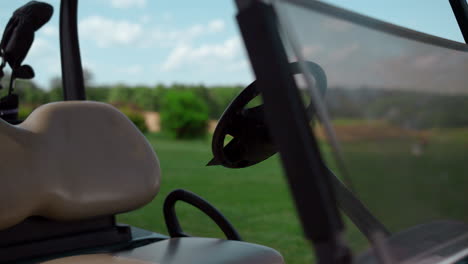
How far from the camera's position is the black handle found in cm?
178

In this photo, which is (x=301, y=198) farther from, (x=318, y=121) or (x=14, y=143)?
(x=14, y=143)

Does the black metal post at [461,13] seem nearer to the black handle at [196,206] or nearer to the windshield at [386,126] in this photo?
the windshield at [386,126]

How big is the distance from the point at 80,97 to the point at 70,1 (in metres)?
0.40

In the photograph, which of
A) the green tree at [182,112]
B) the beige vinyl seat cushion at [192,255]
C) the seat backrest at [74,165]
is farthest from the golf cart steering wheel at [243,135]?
the green tree at [182,112]

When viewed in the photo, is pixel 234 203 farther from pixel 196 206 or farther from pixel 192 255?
pixel 192 255

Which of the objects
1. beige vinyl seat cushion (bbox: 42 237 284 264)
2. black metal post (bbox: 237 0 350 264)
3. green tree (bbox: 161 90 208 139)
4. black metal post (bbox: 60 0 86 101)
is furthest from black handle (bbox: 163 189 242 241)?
green tree (bbox: 161 90 208 139)

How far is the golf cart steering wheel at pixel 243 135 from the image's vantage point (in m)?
1.42

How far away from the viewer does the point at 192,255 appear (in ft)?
5.15

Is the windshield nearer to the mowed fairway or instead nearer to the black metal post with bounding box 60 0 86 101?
the black metal post with bounding box 60 0 86 101

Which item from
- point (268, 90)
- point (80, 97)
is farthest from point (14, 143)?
point (268, 90)

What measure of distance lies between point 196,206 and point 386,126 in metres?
1.13

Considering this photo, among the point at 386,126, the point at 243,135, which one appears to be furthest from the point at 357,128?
the point at 243,135

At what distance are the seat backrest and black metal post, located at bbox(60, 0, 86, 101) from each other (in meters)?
0.35

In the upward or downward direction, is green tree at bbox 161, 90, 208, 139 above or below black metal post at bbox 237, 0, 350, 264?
below
